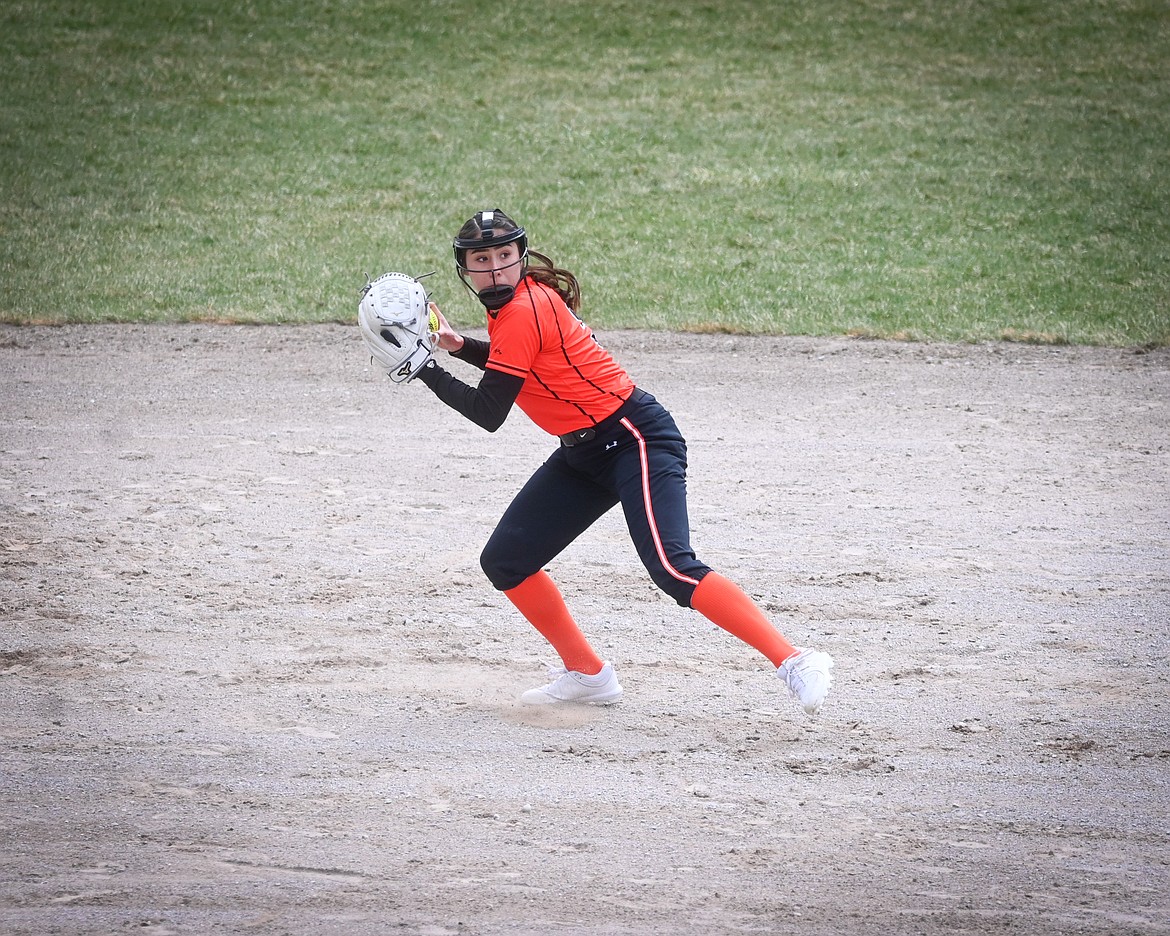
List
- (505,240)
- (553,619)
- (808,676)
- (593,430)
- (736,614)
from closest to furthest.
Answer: (808,676) < (736,614) < (505,240) < (593,430) < (553,619)

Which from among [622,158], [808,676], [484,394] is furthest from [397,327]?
[622,158]

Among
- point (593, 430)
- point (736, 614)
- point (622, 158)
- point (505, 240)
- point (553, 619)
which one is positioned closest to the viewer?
point (736, 614)

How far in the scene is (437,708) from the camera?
530 cm

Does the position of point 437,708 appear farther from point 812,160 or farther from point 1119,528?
point 812,160

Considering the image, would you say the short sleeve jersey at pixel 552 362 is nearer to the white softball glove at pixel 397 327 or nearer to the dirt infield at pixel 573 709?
the white softball glove at pixel 397 327

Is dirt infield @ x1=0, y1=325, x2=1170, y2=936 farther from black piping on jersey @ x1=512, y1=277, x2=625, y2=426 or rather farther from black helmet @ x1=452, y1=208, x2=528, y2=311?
black helmet @ x1=452, y1=208, x2=528, y2=311

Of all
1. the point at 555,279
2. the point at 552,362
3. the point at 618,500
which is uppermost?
the point at 555,279

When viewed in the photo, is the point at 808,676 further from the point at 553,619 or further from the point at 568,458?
the point at 568,458

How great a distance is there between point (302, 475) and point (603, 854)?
4.70 metres

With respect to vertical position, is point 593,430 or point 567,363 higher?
point 567,363

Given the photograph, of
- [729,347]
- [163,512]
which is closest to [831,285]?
[729,347]

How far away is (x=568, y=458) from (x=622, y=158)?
528 inches

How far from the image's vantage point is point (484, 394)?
4.71m

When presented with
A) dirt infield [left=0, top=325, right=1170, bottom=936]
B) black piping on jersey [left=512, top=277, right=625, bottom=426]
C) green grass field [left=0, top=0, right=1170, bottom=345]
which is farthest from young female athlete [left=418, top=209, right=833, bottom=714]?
green grass field [left=0, top=0, right=1170, bottom=345]
